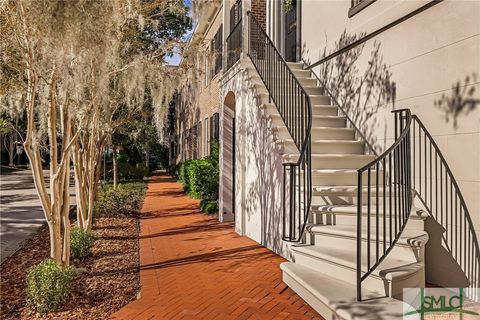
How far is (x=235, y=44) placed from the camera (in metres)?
8.47

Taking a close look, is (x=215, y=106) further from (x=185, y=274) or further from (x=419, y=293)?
(x=419, y=293)

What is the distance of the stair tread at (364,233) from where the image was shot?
150 inches

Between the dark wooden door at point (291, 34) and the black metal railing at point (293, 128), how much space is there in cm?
170

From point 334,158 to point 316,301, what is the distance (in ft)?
7.93

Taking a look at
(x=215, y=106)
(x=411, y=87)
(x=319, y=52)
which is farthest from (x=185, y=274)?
(x=215, y=106)

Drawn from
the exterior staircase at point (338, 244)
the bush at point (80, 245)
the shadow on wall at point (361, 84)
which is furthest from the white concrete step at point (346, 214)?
the bush at point (80, 245)

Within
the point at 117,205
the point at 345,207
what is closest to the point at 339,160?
the point at 345,207

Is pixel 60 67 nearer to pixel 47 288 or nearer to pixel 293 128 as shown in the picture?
pixel 47 288

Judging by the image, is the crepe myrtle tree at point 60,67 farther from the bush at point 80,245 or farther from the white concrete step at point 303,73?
the white concrete step at point 303,73

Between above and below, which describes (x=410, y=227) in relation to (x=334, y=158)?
below

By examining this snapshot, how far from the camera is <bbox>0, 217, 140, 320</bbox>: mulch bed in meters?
3.85

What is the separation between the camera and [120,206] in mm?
10906

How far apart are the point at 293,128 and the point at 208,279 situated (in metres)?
2.45

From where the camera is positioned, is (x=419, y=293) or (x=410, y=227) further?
(x=410, y=227)
